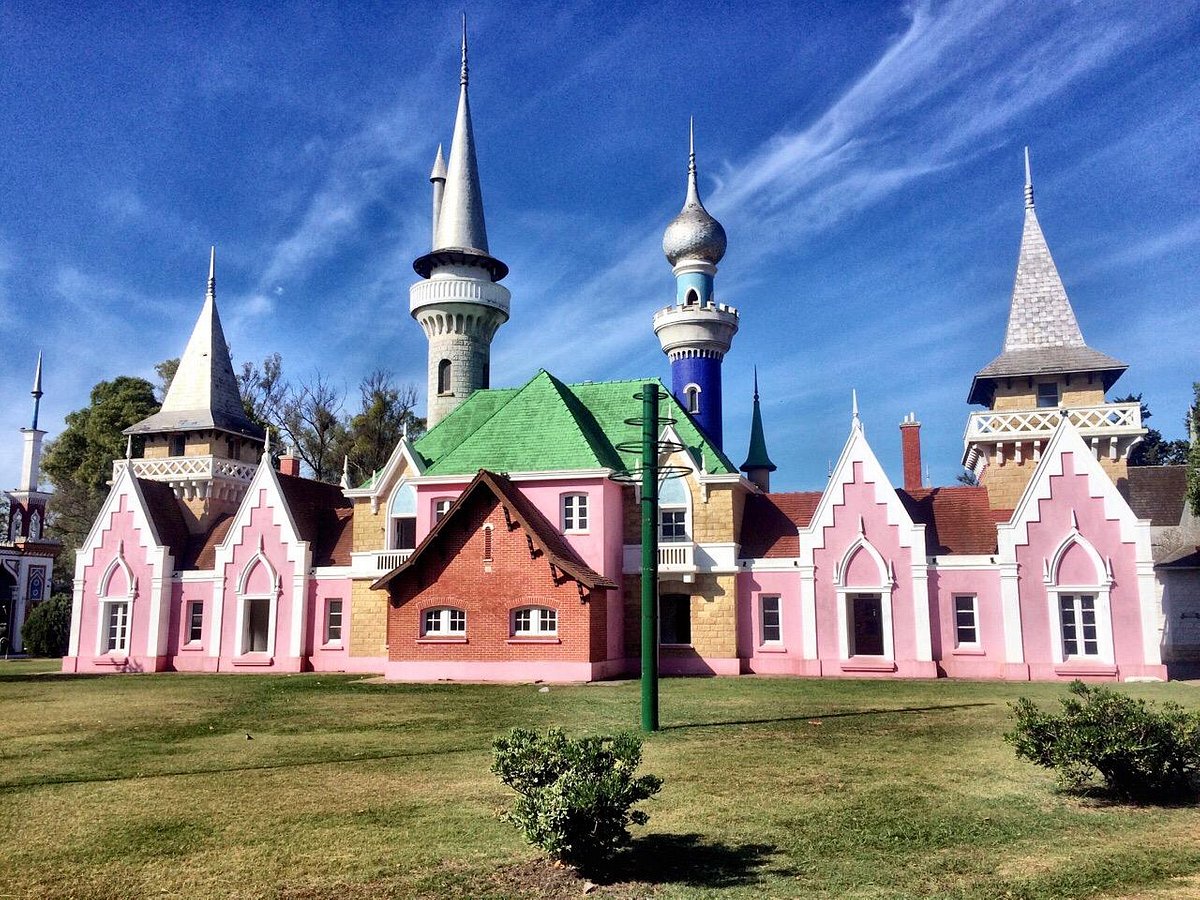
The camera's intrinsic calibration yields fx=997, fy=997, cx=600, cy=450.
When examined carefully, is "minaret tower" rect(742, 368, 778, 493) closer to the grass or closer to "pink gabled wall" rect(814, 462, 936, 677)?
"pink gabled wall" rect(814, 462, 936, 677)

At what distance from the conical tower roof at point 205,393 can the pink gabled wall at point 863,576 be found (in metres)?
25.5

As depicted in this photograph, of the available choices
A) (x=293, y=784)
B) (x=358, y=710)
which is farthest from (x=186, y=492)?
(x=293, y=784)

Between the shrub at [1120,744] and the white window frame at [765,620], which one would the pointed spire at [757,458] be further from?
the shrub at [1120,744]

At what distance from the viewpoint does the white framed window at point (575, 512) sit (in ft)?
102

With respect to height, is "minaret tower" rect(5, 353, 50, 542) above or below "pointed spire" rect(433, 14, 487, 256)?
below

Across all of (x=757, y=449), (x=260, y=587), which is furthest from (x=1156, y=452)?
(x=260, y=587)

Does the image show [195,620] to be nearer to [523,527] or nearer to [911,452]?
[523,527]

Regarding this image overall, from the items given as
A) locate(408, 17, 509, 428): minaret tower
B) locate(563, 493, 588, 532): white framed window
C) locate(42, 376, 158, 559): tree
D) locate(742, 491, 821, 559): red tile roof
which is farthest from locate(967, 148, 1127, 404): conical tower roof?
locate(42, 376, 158, 559): tree

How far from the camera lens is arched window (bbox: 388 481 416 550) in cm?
3400

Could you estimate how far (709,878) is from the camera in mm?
8375

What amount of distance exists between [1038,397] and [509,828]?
28504 millimetres

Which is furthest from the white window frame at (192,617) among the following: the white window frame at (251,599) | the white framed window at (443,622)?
the white framed window at (443,622)

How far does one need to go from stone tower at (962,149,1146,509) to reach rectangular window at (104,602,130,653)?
102 ft

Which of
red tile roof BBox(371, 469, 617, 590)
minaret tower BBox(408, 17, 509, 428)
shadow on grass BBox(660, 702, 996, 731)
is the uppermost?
minaret tower BBox(408, 17, 509, 428)
